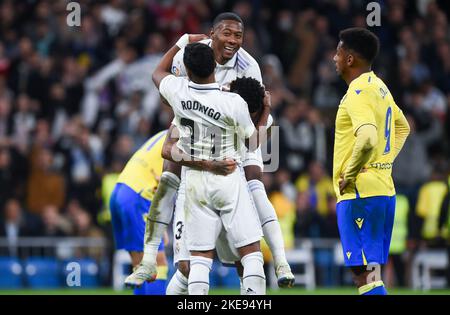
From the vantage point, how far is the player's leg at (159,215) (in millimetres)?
9297

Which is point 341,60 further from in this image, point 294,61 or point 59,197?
point 294,61

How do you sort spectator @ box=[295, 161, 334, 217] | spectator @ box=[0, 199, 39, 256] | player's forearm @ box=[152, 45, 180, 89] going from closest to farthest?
player's forearm @ box=[152, 45, 180, 89] → spectator @ box=[0, 199, 39, 256] → spectator @ box=[295, 161, 334, 217]

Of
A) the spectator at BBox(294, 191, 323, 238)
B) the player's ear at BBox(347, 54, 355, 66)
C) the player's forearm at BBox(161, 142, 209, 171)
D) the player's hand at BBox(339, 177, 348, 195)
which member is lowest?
the spectator at BBox(294, 191, 323, 238)

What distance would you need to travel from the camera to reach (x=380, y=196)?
29.2ft

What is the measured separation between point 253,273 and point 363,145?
140 cm

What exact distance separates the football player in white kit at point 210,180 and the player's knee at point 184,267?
0.67 m

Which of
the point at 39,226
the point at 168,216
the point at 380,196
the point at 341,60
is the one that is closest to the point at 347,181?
the point at 380,196

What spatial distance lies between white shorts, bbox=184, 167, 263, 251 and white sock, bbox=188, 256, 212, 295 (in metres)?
0.10

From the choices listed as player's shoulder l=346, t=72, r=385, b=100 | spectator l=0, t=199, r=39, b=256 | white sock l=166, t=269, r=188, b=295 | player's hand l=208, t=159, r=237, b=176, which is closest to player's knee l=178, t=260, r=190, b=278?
white sock l=166, t=269, r=188, b=295

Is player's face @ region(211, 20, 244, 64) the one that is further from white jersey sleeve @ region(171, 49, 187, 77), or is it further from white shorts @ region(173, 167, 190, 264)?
white shorts @ region(173, 167, 190, 264)

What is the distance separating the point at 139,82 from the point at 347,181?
411 inches

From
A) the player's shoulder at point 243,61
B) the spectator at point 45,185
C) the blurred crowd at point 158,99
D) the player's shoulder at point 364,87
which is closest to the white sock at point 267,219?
the player's shoulder at point 243,61

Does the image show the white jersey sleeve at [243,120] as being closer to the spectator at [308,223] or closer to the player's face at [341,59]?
the player's face at [341,59]

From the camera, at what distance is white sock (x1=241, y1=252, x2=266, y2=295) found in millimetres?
8555
